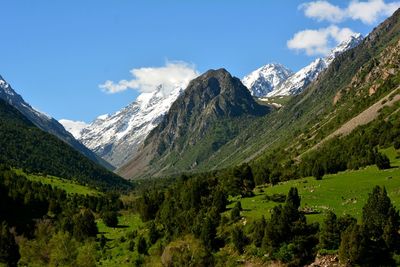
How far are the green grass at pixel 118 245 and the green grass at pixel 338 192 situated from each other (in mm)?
19252

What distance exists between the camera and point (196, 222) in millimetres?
76062

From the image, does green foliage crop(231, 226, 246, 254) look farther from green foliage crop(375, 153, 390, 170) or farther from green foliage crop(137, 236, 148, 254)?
green foliage crop(375, 153, 390, 170)

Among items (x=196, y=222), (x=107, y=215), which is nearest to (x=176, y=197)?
(x=107, y=215)

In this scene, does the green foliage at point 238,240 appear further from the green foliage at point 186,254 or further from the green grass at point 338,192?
the green grass at point 338,192

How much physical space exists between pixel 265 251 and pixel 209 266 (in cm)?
701

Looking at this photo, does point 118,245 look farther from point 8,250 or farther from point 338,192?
point 338,192

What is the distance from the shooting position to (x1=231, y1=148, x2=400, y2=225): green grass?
70.4m

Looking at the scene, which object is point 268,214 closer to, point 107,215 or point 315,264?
point 315,264

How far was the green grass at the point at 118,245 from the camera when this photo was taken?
3164 inches

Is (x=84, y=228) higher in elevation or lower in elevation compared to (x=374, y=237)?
higher

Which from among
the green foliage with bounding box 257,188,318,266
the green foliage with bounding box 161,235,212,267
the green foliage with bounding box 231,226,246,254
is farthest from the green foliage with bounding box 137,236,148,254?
the green foliage with bounding box 257,188,318,266

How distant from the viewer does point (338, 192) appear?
A: 8019cm

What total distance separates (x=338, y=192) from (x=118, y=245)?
1444 inches

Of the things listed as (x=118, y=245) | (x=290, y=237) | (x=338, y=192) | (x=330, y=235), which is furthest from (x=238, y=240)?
(x=118, y=245)
